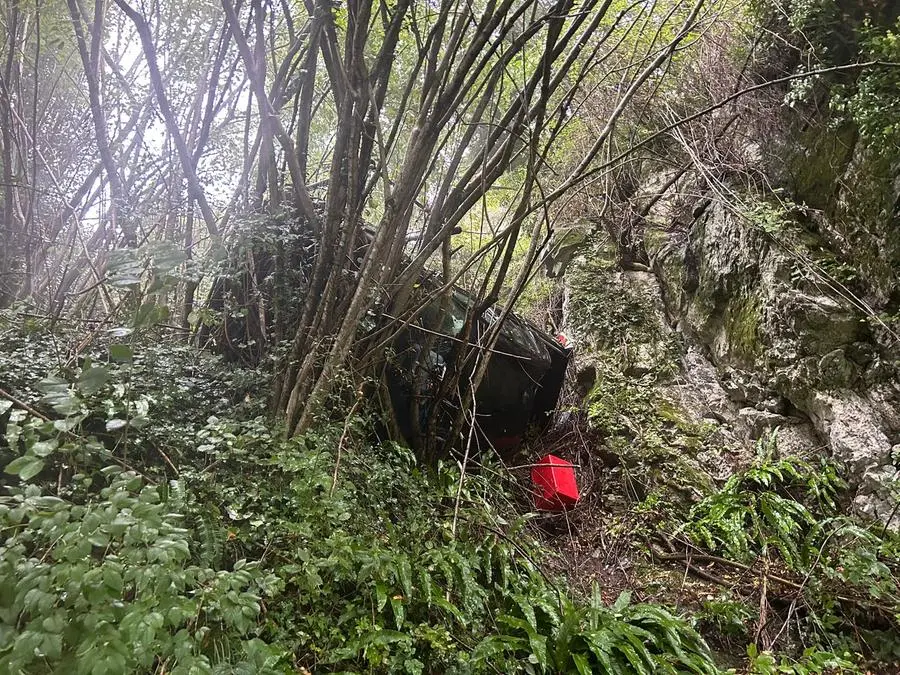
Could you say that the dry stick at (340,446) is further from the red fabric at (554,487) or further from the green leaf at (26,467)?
the red fabric at (554,487)

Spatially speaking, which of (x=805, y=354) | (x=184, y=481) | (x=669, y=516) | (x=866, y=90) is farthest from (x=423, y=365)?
(x=866, y=90)

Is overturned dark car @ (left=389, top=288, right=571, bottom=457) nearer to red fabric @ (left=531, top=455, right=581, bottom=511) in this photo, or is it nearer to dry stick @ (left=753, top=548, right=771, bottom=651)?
red fabric @ (left=531, top=455, right=581, bottom=511)

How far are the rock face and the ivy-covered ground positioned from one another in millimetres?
372

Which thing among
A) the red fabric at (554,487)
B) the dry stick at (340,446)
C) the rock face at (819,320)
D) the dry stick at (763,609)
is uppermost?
the rock face at (819,320)

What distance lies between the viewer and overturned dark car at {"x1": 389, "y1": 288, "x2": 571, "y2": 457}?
330 centimetres

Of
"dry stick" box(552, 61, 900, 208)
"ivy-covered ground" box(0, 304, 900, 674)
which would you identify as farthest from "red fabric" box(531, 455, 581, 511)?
"dry stick" box(552, 61, 900, 208)

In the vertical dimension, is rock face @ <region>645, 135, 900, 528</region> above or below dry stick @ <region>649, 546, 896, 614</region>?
above

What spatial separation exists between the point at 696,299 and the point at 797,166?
1.31 metres

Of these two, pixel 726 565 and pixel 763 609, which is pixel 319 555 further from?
pixel 726 565

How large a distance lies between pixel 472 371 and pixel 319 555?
169 cm

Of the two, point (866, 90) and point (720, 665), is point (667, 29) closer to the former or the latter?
point (866, 90)

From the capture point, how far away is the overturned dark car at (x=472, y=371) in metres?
3.30

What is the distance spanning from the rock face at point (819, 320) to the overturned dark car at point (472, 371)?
1.43 meters

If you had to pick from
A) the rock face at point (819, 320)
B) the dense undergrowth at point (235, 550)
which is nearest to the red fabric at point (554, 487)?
the dense undergrowth at point (235, 550)
